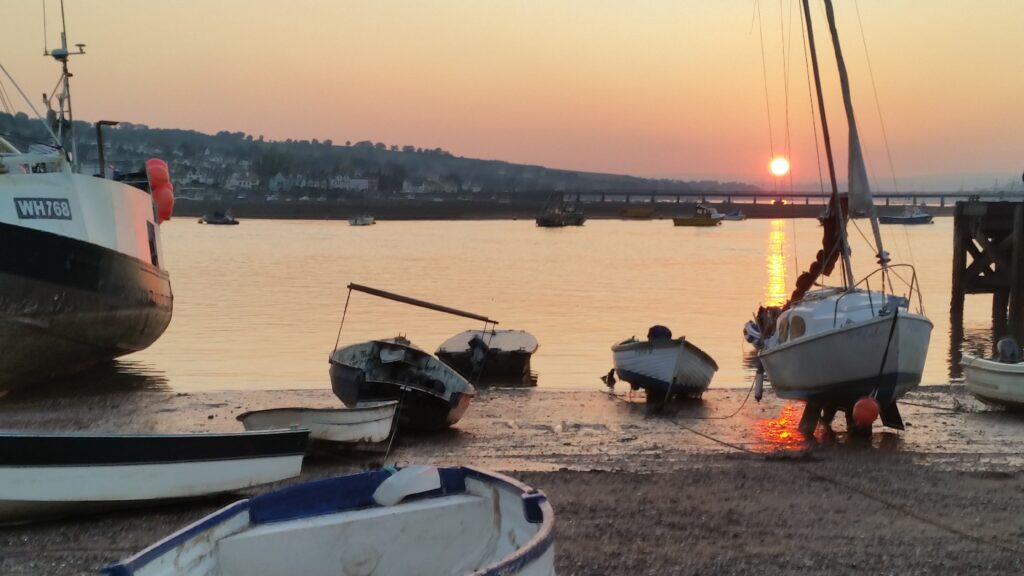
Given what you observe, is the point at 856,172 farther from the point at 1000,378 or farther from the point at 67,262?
the point at 67,262

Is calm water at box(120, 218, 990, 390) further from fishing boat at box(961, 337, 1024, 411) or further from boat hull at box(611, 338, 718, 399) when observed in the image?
fishing boat at box(961, 337, 1024, 411)

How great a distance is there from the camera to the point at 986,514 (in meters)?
10.1

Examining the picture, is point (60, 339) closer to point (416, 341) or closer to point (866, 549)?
point (416, 341)

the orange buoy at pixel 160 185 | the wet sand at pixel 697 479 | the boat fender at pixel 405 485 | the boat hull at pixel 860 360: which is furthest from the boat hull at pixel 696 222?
the boat fender at pixel 405 485

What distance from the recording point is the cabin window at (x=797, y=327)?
605 inches

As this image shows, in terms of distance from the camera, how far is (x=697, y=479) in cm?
1173

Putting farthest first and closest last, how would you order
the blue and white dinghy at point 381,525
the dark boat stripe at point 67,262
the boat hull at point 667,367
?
the boat hull at point 667,367 → the dark boat stripe at point 67,262 → the blue and white dinghy at point 381,525

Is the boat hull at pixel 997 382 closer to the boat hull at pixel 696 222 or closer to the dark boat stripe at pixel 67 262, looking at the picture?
the dark boat stripe at pixel 67 262

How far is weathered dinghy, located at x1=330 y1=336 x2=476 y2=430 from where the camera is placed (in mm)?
15375

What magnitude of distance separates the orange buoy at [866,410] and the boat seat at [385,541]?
9261 millimetres

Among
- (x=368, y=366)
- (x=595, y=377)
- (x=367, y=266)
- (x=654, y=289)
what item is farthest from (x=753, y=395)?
(x=367, y=266)

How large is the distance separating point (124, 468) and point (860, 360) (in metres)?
9.79

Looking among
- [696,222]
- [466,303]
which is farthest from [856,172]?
[696,222]

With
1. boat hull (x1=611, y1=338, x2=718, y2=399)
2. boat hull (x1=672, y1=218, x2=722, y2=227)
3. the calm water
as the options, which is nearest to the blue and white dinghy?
boat hull (x1=611, y1=338, x2=718, y2=399)
